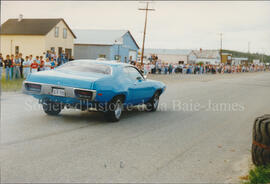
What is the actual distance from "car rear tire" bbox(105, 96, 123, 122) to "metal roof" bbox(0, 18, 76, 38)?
135ft

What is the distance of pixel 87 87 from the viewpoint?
322 inches

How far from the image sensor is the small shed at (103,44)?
60812mm

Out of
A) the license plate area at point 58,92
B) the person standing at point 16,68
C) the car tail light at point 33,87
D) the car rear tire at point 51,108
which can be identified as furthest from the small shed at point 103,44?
the license plate area at point 58,92

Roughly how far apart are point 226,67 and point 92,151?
57668 mm

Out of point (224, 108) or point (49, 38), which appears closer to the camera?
point (224, 108)

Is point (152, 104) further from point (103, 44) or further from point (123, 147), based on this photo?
point (103, 44)

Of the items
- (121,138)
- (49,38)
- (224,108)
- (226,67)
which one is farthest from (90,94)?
(226,67)

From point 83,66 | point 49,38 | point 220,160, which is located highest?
point 49,38

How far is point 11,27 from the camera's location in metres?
51.8

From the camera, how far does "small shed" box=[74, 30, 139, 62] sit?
60812 millimetres

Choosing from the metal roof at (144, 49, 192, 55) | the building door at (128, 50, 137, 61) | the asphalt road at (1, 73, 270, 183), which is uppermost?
the metal roof at (144, 49, 192, 55)

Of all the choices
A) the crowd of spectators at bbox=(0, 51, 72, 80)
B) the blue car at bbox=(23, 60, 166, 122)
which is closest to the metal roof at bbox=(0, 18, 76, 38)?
the crowd of spectators at bbox=(0, 51, 72, 80)

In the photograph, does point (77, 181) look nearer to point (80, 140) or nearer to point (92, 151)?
point (92, 151)

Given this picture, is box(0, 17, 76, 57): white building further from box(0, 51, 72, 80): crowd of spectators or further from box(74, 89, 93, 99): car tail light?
box(74, 89, 93, 99): car tail light
